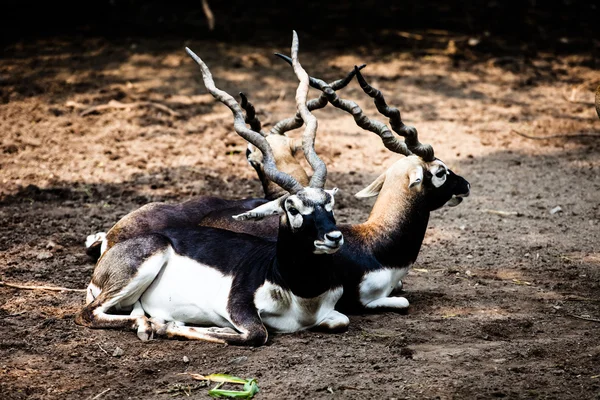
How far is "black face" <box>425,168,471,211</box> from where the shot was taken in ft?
21.7

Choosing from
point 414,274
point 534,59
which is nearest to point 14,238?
point 414,274

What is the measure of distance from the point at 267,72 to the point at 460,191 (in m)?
7.12

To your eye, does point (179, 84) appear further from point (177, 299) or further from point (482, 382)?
point (482, 382)

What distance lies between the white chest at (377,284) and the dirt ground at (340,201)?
155 millimetres

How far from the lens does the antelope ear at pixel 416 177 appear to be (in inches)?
255

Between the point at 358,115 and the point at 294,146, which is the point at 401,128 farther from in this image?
the point at 294,146

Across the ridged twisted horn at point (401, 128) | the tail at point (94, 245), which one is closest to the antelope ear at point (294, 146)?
the ridged twisted horn at point (401, 128)

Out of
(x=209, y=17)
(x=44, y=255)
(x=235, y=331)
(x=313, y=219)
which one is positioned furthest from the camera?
(x=209, y=17)

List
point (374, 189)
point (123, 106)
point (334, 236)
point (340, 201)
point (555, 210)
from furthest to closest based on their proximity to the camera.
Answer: point (123, 106), point (340, 201), point (555, 210), point (374, 189), point (334, 236)

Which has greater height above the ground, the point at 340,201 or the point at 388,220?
the point at 388,220

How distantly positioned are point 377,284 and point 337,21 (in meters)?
10.6

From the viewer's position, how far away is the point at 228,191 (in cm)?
939

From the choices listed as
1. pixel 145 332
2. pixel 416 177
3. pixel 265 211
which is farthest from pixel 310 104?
pixel 145 332

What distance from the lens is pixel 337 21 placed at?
16.2m
